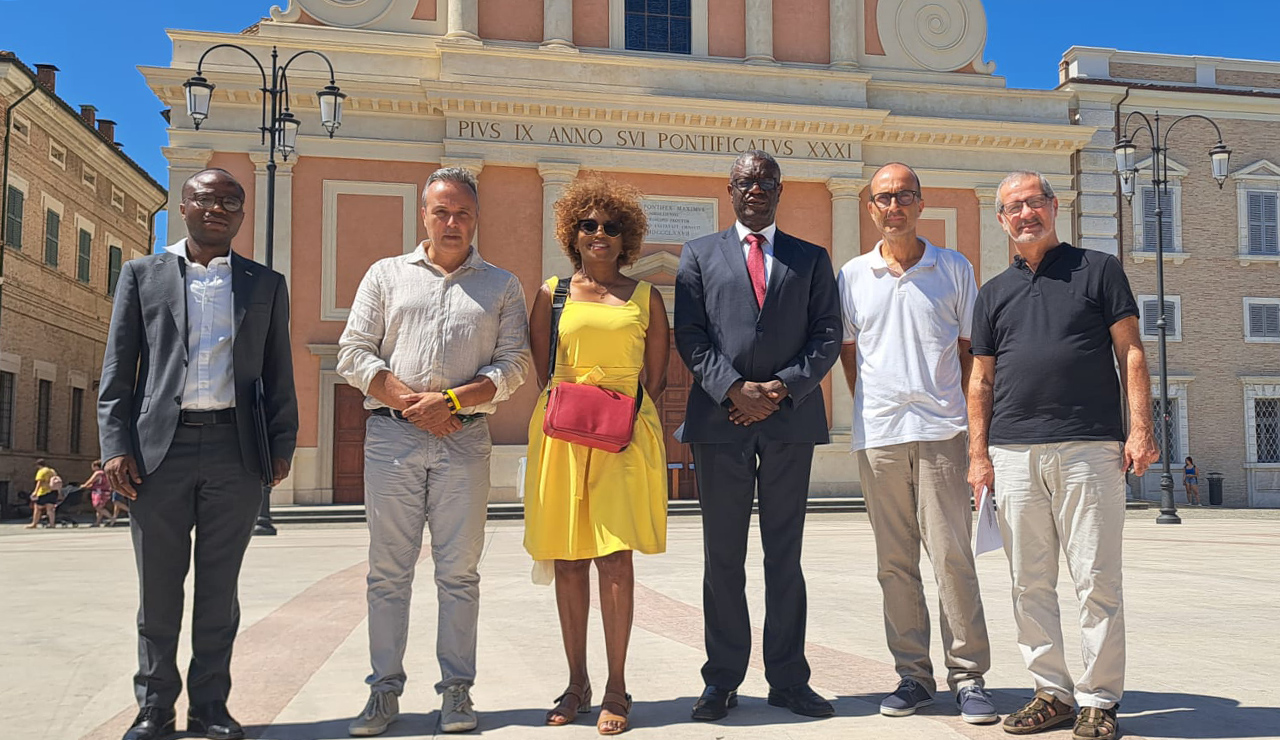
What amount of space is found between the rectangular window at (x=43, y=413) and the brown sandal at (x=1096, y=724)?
90.3ft

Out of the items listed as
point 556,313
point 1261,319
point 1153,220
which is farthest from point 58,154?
point 1261,319

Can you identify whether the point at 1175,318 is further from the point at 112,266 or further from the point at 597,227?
the point at 112,266

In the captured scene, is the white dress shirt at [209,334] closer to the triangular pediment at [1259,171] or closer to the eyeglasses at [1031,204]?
the eyeglasses at [1031,204]

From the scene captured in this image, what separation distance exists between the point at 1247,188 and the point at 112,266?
3029 cm

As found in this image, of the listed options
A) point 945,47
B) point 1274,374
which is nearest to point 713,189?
point 945,47

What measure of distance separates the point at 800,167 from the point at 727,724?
773 inches

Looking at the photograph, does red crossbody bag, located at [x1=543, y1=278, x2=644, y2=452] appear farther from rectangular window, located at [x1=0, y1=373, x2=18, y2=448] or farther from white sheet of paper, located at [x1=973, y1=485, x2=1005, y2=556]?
rectangular window, located at [x1=0, y1=373, x2=18, y2=448]

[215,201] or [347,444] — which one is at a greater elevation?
[215,201]

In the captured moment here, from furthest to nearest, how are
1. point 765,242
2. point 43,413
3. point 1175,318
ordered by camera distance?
1. point 43,413
2. point 1175,318
3. point 765,242

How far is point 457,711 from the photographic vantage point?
4.08 metres

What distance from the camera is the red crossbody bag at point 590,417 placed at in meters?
4.27

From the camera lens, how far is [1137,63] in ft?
84.1

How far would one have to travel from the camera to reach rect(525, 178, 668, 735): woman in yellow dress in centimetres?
431

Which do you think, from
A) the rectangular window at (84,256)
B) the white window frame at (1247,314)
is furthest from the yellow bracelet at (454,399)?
the rectangular window at (84,256)
